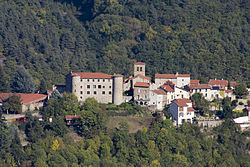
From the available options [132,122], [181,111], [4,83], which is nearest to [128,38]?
[4,83]

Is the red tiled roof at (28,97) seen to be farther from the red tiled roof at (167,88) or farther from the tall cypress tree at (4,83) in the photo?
the red tiled roof at (167,88)

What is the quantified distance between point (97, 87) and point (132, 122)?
7449 mm

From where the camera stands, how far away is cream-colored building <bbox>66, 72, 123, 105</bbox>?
→ 82938mm

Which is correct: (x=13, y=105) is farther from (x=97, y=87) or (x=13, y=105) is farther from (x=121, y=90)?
(x=121, y=90)

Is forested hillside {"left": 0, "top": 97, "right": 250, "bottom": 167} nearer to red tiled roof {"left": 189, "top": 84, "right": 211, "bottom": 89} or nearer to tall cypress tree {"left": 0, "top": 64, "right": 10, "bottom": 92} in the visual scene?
red tiled roof {"left": 189, "top": 84, "right": 211, "bottom": 89}

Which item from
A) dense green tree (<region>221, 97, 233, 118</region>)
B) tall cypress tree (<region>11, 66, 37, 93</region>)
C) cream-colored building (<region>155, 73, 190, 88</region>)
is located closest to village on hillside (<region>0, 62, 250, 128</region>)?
cream-colored building (<region>155, 73, 190, 88</region>)

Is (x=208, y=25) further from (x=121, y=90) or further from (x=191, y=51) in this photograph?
(x=121, y=90)

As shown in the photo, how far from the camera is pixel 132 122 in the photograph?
3150 inches

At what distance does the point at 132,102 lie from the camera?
273 feet

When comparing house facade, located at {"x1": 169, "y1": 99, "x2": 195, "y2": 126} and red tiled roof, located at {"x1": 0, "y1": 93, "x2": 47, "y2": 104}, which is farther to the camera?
red tiled roof, located at {"x1": 0, "y1": 93, "x2": 47, "y2": 104}

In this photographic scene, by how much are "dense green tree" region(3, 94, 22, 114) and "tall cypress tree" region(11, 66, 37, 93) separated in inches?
366

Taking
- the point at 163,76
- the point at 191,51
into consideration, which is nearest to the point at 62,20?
the point at 191,51

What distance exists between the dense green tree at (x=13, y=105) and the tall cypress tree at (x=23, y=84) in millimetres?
9294

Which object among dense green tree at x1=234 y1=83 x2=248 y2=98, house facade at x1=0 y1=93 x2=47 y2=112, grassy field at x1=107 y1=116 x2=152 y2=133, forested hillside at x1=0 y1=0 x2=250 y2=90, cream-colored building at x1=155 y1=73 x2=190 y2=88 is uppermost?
forested hillside at x1=0 y1=0 x2=250 y2=90
